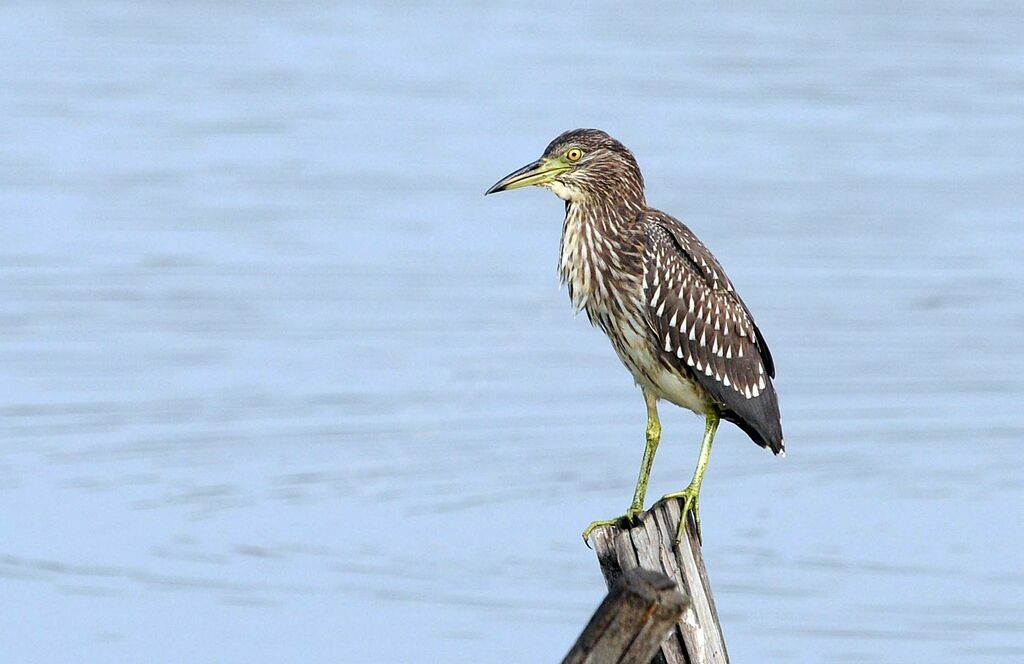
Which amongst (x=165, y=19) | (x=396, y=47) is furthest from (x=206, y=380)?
(x=165, y=19)

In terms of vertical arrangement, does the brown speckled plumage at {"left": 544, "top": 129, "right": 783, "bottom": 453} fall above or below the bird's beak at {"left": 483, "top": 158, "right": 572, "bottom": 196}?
below

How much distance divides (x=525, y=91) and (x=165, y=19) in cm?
600

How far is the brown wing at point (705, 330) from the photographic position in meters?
8.93

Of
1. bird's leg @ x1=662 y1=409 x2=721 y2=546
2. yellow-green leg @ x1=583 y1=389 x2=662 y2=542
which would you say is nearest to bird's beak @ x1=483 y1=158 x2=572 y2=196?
yellow-green leg @ x1=583 y1=389 x2=662 y2=542

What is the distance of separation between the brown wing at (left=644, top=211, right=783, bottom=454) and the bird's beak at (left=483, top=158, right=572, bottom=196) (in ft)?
1.36

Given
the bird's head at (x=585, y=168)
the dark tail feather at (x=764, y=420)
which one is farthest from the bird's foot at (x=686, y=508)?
the bird's head at (x=585, y=168)

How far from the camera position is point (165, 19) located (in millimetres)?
26609

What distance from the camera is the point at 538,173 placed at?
30.0 feet

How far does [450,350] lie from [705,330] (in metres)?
6.86

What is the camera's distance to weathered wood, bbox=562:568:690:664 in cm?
633

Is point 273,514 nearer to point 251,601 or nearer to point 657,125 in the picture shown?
point 251,601

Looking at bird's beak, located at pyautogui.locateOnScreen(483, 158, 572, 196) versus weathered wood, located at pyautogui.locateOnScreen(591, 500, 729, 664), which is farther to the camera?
bird's beak, located at pyautogui.locateOnScreen(483, 158, 572, 196)

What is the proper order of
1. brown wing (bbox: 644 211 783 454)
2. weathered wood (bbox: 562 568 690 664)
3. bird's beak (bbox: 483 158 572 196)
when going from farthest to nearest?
bird's beak (bbox: 483 158 572 196) < brown wing (bbox: 644 211 783 454) < weathered wood (bbox: 562 568 690 664)

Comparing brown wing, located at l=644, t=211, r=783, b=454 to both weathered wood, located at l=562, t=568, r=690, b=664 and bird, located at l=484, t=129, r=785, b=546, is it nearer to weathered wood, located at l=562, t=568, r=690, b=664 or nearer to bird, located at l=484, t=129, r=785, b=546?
bird, located at l=484, t=129, r=785, b=546
